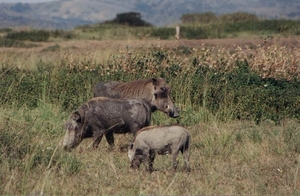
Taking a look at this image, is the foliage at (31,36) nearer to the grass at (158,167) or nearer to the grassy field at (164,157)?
the grassy field at (164,157)

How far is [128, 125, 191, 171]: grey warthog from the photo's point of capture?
21.1 ft

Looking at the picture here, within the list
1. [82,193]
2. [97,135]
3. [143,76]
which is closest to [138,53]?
[143,76]

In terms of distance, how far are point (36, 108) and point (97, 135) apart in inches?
111

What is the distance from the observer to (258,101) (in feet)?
32.1

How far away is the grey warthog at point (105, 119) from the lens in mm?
7586

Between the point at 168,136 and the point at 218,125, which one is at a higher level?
the point at 168,136

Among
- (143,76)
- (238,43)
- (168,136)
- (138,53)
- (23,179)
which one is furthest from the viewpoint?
(238,43)

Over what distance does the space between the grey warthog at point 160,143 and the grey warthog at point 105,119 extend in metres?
0.99

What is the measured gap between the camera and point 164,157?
7.29 m

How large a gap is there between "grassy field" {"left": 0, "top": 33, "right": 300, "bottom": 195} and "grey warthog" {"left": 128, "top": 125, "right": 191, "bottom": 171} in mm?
138

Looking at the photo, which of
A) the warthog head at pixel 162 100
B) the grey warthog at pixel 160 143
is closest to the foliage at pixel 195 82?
the warthog head at pixel 162 100

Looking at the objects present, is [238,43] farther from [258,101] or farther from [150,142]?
[150,142]

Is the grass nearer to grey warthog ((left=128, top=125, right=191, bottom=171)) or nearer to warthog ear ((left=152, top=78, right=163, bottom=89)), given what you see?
grey warthog ((left=128, top=125, right=191, bottom=171))

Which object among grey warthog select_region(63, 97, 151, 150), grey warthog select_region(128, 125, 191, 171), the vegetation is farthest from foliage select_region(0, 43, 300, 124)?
grey warthog select_region(128, 125, 191, 171)
